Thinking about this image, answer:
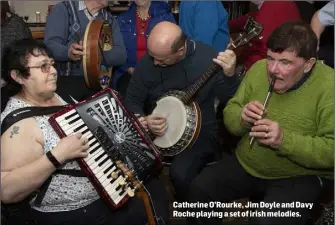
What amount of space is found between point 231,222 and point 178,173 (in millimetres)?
274

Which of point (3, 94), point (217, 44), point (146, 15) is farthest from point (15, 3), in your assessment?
point (217, 44)

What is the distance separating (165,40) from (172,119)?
0.31 metres

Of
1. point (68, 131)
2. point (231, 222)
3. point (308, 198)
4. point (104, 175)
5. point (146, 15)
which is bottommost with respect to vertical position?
point (231, 222)

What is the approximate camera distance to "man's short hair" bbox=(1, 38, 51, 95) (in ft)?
4.25

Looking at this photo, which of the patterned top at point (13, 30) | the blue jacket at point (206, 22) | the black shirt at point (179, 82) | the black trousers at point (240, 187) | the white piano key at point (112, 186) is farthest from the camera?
the blue jacket at point (206, 22)

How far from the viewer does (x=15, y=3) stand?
202 centimetres

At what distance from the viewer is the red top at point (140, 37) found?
1.99 metres

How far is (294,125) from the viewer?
4.63ft

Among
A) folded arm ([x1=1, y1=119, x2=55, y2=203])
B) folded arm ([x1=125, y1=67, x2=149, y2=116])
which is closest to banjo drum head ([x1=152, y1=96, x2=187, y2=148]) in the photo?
folded arm ([x1=125, y1=67, x2=149, y2=116])

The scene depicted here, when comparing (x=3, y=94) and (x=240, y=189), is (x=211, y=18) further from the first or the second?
(x=3, y=94)

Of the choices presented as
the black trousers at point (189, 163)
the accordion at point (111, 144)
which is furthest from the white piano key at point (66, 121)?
the black trousers at point (189, 163)

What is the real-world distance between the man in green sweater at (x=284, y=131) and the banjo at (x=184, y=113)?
0.59 feet

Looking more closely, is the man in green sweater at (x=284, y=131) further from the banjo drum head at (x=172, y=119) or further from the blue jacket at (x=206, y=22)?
the blue jacket at (x=206, y=22)

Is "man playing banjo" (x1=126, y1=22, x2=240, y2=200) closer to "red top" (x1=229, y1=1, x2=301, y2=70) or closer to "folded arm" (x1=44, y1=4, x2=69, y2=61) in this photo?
"red top" (x1=229, y1=1, x2=301, y2=70)
